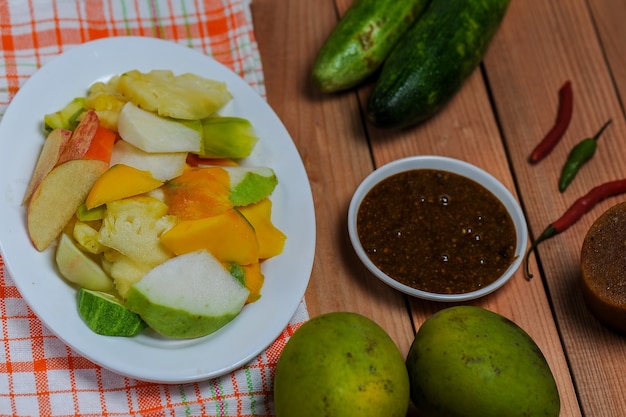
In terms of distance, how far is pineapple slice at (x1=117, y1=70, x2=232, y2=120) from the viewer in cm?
182

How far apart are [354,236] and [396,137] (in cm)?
45

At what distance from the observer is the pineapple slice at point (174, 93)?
182 centimetres

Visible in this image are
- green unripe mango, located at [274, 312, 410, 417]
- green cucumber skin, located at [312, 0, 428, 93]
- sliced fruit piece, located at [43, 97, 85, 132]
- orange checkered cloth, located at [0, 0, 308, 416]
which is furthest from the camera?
green cucumber skin, located at [312, 0, 428, 93]

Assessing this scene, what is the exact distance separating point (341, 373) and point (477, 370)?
282 mm

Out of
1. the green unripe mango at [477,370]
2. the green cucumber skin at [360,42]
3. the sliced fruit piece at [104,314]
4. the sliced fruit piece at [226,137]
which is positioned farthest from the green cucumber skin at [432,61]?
the sliced fruit piece at [104,314]

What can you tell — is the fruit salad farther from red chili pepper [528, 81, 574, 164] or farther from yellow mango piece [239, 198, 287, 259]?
red chili pepper [528, 81, 574, 164]

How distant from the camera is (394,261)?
1944mm

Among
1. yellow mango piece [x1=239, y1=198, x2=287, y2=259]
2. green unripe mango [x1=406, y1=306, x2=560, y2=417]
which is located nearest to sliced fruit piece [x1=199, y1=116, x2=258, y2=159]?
yellow mango piece [x1=239, y1=198, x2=287, y2=259]

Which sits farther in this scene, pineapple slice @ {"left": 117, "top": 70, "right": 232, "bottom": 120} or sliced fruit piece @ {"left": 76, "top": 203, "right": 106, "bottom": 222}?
pineapple slice @ {"left": 117, "top": 70, "right": 232, "bottom": 120}

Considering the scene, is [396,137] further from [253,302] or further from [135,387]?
[135,387]

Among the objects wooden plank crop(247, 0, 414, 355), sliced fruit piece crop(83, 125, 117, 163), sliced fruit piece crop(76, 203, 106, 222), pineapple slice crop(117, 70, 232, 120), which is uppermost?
pineapple slice crop(117, 70, 232, 120)

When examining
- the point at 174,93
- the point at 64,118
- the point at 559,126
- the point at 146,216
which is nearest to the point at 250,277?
the point at 146,216

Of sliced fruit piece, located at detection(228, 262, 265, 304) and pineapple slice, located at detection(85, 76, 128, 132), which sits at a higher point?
pineapple slice, located at detection(85, 76, 128, 132)

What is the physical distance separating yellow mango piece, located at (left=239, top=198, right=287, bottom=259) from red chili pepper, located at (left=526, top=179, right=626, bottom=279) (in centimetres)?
68
